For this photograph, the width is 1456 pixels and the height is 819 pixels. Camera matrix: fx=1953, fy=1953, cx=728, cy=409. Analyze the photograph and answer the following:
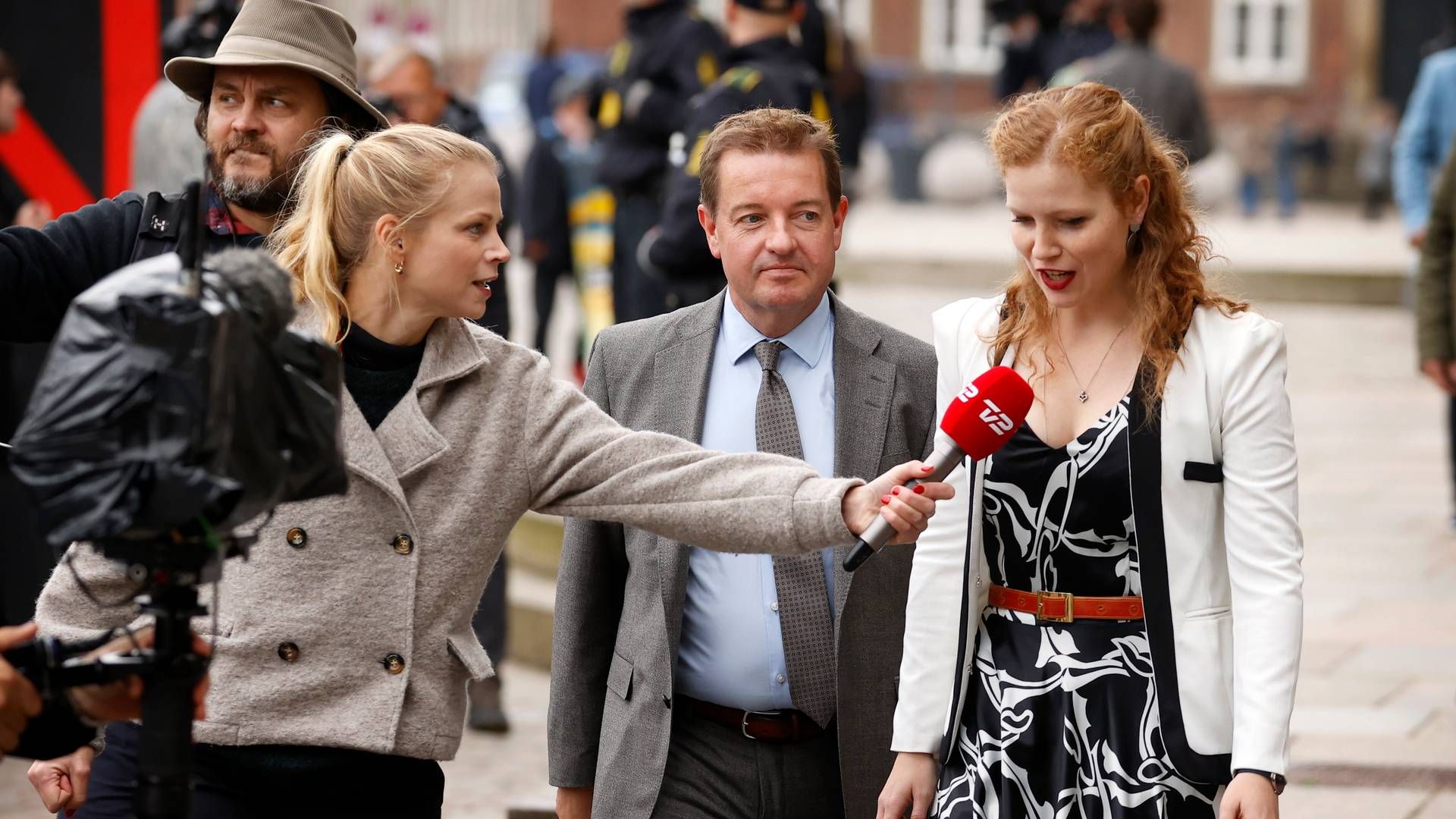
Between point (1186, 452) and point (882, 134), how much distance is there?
37865 millimetres

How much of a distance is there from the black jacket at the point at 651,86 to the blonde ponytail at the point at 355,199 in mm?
5002

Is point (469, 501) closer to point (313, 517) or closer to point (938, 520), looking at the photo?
point (313, 517)

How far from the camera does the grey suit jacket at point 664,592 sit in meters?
3.65

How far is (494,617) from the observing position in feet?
23.6

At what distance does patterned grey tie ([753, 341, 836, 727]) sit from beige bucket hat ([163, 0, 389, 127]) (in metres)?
1.14

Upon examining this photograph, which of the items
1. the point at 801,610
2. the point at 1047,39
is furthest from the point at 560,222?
the point at 801,610

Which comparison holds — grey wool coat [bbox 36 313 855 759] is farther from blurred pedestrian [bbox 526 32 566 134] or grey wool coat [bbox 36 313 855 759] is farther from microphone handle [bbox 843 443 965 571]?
blurred pedestrian [bbox 526 32 566 134]

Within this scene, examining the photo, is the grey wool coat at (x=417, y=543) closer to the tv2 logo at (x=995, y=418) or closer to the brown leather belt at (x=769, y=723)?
the tv2 logo at (x=995, y=418)

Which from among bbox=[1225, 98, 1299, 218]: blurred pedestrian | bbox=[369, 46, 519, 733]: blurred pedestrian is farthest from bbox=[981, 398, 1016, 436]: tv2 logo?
bbox=[1225, 98, 1299, 218]: blurred pedestrian

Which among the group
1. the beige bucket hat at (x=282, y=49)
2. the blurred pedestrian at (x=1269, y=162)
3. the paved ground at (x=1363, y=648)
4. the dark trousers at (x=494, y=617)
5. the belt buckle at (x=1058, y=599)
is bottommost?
the blurred pedestrian at (x=1269, y=162)

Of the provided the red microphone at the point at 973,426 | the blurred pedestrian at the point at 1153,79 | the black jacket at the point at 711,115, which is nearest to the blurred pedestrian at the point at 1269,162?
the blurred pedestrian at the point at 1153,79

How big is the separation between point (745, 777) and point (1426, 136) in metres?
7.70

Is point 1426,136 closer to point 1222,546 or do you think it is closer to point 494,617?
point 494,617

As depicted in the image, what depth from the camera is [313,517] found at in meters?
3.21
